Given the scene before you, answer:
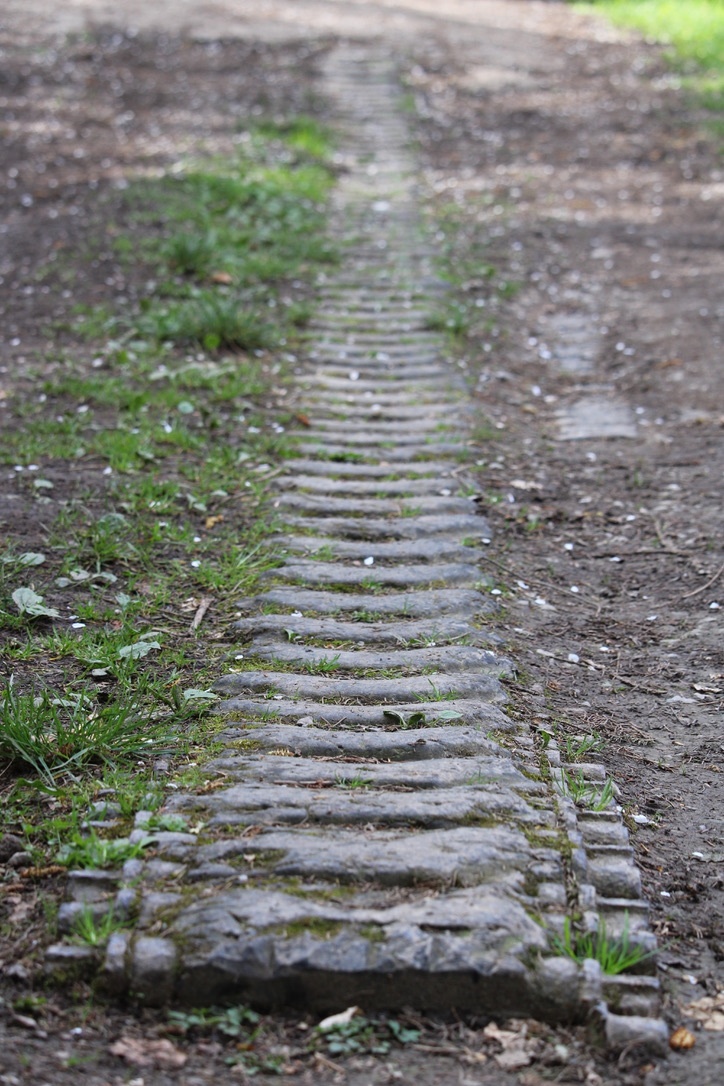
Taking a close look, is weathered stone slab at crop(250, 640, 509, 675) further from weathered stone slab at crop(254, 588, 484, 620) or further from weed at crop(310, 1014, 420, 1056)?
weed at crop(310, 1014, 420, 1056)

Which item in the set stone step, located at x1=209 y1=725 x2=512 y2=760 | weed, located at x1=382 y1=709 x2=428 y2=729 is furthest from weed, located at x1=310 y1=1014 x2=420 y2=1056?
weed, located at x1=382 y1=709 x2=428 y2=729

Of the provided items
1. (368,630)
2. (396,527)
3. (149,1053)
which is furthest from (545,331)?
(149,1053)

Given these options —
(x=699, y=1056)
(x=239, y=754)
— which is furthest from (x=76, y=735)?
(x=699, y=1056)

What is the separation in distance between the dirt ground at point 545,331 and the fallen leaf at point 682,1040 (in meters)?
0.01

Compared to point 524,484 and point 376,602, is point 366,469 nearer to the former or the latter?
point 524,484

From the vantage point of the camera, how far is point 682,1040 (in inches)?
85.8

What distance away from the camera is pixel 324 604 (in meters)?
3.59

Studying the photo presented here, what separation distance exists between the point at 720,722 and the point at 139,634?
5.79 feet

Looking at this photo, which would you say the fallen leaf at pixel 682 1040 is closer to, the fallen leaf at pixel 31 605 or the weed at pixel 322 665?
the weed at pixel 322 665

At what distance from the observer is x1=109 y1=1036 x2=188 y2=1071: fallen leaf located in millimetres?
2084

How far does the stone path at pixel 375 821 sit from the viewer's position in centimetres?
222

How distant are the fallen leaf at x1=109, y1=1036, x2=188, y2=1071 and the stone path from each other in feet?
0.33

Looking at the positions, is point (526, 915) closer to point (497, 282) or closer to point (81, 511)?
point (81, 511)

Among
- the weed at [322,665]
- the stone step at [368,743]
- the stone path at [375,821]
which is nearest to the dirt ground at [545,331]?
the stone path at [375,821]
